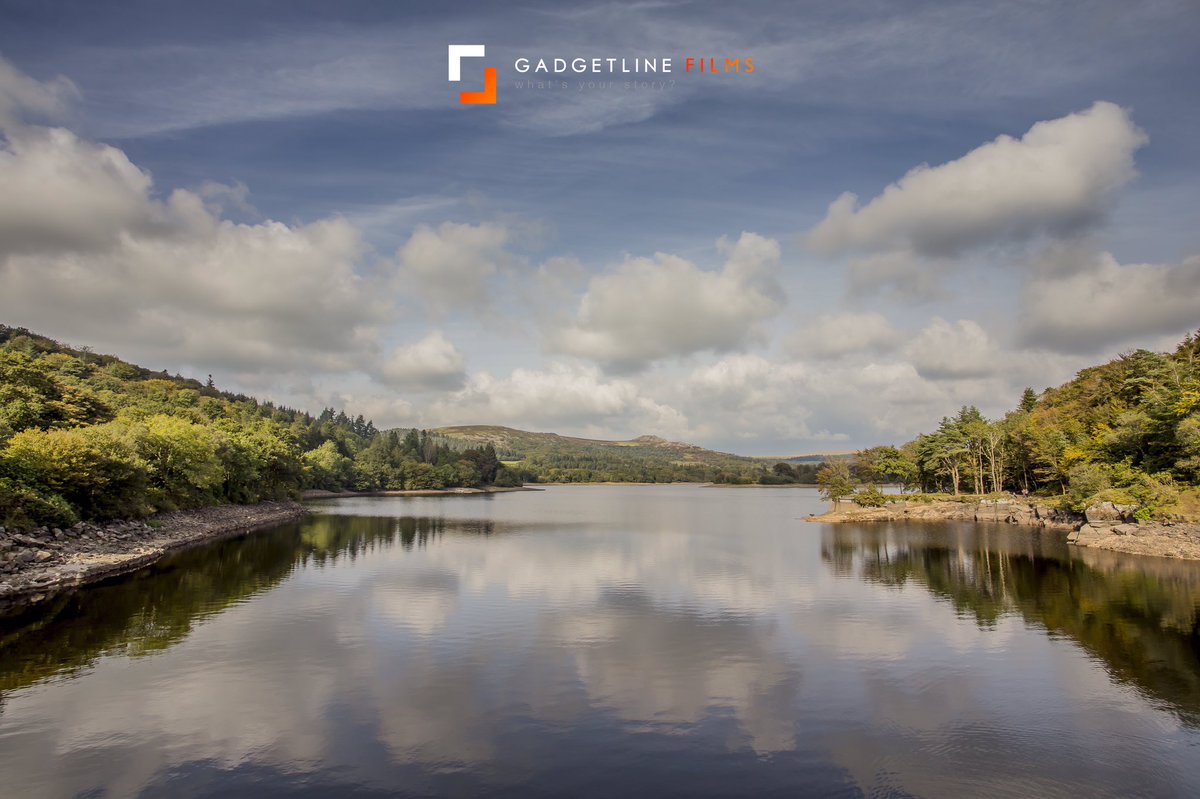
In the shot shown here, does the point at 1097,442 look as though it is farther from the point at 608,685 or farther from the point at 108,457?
the point at 108,457

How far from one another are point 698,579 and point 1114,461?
53.7 m

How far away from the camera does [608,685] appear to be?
21.8 m

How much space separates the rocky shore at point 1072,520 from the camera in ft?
163

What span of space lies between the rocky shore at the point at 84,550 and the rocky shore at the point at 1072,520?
72138 mm

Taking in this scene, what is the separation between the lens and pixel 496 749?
667 inches

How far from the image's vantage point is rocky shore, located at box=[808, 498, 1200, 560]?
49.6 m

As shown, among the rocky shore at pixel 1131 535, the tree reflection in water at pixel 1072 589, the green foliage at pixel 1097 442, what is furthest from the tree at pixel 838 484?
the rocky shore at pixel 1131 535

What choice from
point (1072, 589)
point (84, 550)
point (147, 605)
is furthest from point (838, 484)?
point (84, 550)

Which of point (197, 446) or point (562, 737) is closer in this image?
point (562, 737)

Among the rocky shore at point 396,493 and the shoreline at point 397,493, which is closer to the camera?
the shoreline at point 397,493

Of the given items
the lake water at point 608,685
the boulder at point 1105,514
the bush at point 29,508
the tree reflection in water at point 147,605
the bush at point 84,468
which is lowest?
the lake water at point 608,685

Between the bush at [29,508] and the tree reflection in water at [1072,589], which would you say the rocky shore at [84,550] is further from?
the tree reflection in water at [1072,589]

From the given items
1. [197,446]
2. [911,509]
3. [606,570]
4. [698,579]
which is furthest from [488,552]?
[911,509]

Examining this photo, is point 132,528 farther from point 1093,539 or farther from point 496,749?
point 1093,539
